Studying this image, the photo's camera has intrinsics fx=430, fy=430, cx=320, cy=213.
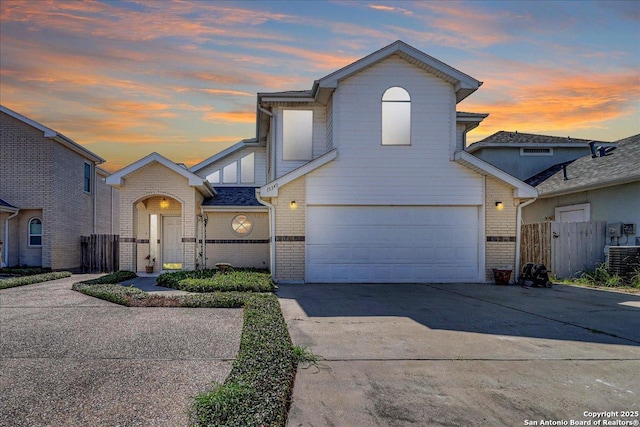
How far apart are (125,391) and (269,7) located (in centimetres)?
1045

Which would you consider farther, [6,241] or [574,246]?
[6,241]

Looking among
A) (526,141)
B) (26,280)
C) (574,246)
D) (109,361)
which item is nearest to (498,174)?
(574,246)

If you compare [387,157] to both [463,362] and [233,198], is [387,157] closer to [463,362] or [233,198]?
[233,198]

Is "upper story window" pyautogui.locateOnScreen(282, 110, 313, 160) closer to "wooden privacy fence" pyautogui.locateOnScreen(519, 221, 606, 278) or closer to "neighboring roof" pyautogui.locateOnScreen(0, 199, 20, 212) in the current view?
"wooden privacy fence" pyautogui.locateOnScreen(519, 221, 606, 278)

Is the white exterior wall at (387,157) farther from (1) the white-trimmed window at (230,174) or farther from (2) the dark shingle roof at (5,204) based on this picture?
(2) the dark shingle roof at (5,204)

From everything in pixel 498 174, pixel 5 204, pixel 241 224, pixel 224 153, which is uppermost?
pixel 224 153

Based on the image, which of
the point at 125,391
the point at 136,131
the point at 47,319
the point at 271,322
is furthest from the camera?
the point at 136,131

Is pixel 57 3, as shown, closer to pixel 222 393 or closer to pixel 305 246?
pixel 305 246

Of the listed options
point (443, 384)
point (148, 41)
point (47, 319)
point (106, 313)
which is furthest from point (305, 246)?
point (443, 384)

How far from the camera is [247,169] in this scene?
1912 cm

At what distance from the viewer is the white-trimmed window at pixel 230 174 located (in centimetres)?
1900

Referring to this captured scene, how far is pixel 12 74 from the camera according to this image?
49.1 feet

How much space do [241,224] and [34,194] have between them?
352 inches

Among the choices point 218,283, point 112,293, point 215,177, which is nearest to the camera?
point 112,293
